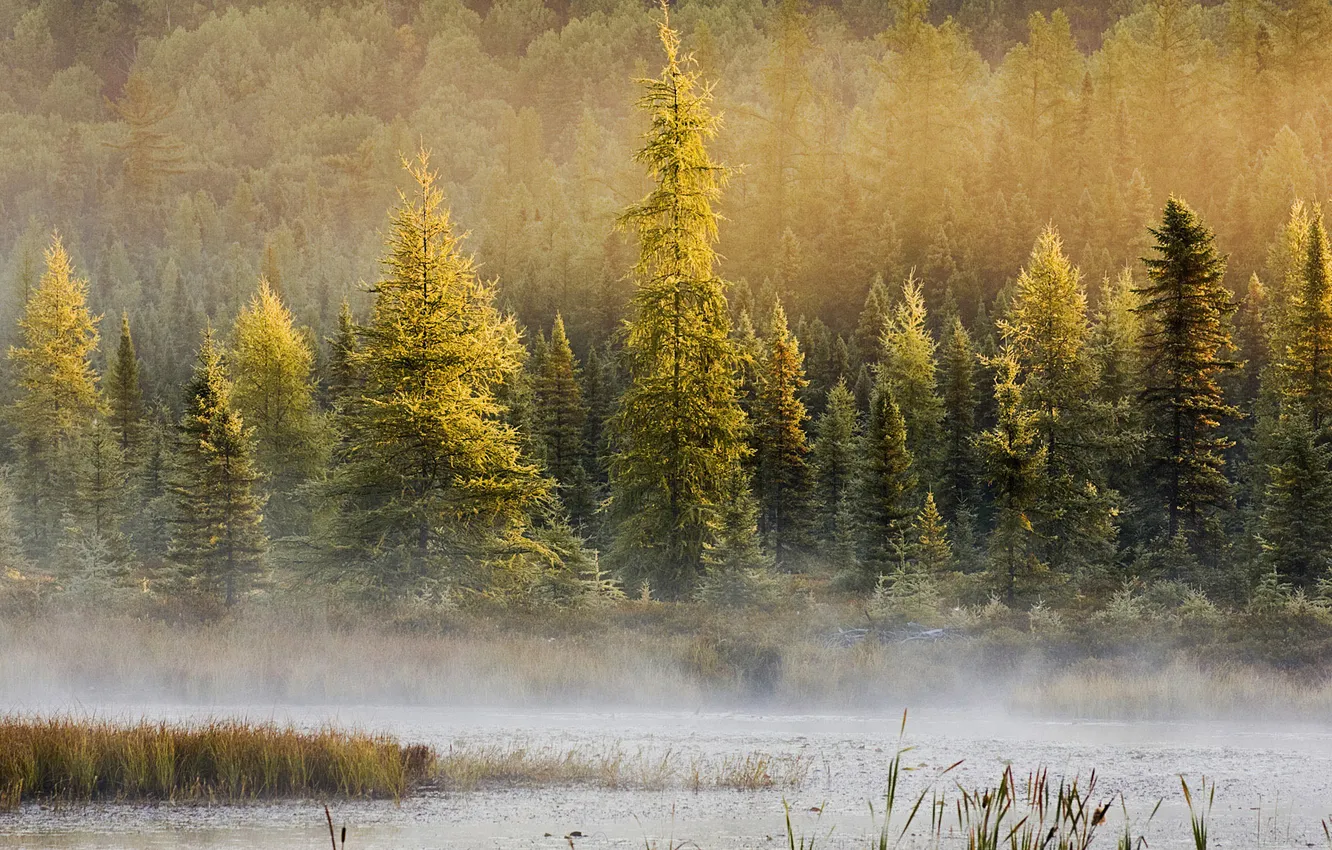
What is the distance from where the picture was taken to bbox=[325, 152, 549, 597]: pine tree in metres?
28.5

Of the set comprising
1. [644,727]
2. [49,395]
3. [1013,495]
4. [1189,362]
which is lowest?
[644,727]

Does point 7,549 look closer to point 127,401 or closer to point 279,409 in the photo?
point 279,409

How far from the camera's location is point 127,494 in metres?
58.8

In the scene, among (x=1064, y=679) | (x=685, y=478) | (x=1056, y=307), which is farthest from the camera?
(x=1056, y=307)

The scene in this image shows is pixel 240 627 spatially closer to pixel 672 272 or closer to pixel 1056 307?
pixel 672 272

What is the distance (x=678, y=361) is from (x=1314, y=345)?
23.8 m

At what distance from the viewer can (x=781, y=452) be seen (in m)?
46.8

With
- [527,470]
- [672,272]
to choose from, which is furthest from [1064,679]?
[672,272]

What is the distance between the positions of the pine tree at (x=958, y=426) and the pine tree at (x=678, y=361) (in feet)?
63.3

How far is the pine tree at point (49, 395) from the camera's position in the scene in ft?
208

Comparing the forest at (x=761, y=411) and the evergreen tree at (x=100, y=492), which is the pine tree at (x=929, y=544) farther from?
the evergreen tree at (x=100, y=492)

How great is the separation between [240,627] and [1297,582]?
2693 centimetres

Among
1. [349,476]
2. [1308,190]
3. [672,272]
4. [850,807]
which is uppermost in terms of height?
[1308,190]

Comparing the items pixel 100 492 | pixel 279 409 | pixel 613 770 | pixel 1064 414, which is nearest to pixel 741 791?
pixel 613 770
